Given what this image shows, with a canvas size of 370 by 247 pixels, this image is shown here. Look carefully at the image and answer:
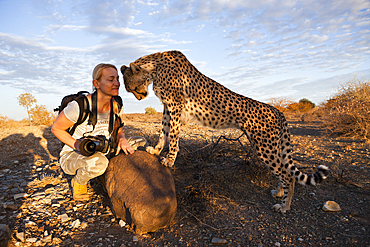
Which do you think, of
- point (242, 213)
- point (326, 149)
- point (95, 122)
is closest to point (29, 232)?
point (95, 122)

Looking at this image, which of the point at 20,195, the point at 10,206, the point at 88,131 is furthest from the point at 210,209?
the point at 20,195

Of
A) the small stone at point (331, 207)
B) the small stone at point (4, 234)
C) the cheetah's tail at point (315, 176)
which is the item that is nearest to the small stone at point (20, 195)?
the small stone at point (4, 234)

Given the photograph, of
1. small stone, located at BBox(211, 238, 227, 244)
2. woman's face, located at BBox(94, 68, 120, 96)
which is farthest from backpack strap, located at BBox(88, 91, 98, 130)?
small stone, located at BBox(211, 238, 227, 244)

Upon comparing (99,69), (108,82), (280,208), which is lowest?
(280,208)

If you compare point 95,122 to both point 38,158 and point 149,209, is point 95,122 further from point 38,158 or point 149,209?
point 38,158

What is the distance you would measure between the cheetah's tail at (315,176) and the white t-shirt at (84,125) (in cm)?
280

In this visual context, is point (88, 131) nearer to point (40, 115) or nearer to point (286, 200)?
point (286, 200)

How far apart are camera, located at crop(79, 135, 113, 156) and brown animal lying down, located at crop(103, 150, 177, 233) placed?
12.4 inches

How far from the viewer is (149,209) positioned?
2.68 m

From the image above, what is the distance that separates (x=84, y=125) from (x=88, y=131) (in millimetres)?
102

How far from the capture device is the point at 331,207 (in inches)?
127

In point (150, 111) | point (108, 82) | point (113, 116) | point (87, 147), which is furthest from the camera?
point (150, 111)

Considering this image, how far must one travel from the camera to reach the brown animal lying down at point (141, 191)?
2684mm

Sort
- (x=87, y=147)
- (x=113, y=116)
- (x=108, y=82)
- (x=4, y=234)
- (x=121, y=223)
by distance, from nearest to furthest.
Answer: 1. (x=4, y=234)
2. (x=121, y=223)
3. (x=87, y=147)
4. (x=108, y=82)
5. (x=113, y=116)
